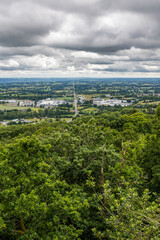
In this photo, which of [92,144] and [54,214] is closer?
[54,214]

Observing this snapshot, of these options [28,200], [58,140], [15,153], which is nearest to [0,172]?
[15,153]

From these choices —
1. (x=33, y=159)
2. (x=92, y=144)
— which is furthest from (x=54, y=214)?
(x=92, y=144)

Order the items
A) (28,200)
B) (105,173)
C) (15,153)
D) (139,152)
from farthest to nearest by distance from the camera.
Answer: (139,152) → (105,173) → (15,153) → (28,200)

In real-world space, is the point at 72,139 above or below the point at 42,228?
above

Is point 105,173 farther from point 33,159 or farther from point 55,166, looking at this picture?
point 33,159

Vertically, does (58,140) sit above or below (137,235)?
above

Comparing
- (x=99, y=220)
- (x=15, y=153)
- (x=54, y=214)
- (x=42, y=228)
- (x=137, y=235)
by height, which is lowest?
(x=99, y=220)

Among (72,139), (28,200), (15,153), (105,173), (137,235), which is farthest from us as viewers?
(72,139)

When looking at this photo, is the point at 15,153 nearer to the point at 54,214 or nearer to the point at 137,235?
the point at 54,214

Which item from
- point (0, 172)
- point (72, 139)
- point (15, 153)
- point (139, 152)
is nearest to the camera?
point (0, 172)
